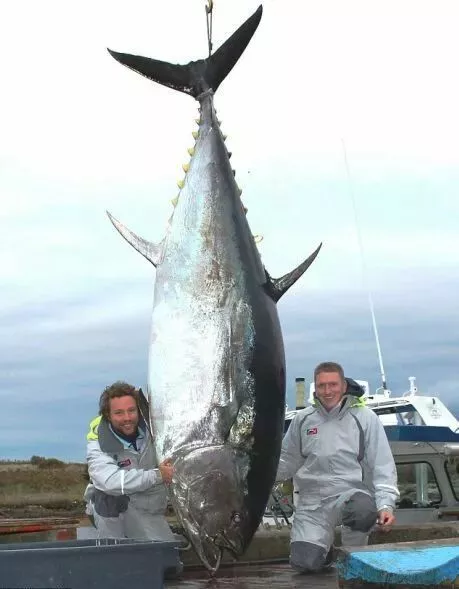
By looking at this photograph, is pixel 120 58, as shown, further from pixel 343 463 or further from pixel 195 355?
pixel 343 463

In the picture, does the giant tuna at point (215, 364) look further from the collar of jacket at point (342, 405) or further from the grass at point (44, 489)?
the grass at point (44, 489)

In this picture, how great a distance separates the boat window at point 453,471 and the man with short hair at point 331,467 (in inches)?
152

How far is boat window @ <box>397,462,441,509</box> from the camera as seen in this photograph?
9.66 metres

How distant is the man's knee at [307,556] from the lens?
6.02 meters

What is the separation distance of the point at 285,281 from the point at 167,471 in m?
1.15

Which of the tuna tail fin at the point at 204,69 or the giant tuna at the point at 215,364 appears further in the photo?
the tuna tail fin at the point at 204,69

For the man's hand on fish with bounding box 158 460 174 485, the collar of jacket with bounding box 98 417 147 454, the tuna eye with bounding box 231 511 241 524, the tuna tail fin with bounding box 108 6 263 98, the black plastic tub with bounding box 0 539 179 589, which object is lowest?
the black plastic tub with bounding box 0 539 179 589

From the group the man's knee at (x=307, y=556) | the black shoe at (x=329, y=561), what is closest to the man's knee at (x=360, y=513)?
the man's knee at (x=307, y=556)

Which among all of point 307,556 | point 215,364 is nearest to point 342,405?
point 307,556

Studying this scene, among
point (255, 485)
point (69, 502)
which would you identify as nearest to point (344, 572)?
point (255, 485)

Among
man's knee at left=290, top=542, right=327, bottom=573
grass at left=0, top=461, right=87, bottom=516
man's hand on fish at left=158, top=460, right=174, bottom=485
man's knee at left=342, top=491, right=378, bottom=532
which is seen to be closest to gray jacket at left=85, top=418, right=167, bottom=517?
man's hand on fish at left=158, top=460, right=174, bottom=485

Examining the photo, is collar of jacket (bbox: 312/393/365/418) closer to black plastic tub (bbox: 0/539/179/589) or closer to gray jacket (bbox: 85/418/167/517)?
gray jacket (bbox: 85/418/167/517)

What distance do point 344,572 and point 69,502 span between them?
19914mm

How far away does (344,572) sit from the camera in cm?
504
